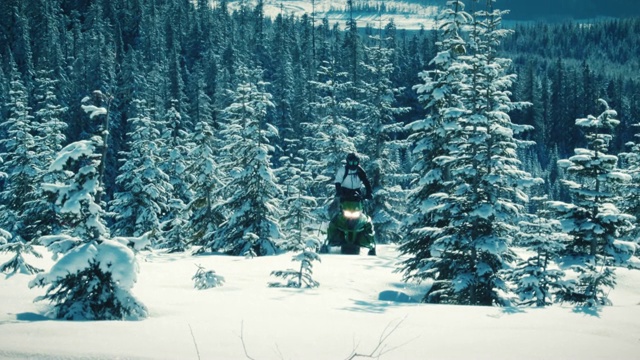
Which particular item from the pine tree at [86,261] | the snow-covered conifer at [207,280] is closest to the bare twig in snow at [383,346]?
→ the pine tree at [86,261]

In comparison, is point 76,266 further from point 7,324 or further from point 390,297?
point 390,297

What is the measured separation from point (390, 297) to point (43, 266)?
5.57 metres

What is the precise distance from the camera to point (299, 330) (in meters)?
4.15

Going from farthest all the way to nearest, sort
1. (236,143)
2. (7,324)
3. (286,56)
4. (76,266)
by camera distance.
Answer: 1. (286,56)
2. (236,143)
3. (76,266)
4. (7,324)

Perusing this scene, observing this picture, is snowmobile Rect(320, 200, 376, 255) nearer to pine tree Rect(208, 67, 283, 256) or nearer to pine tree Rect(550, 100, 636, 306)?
pine tree Rect(550, 100, 636, 306)

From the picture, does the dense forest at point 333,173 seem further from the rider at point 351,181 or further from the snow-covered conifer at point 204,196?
the rider at point 351,181

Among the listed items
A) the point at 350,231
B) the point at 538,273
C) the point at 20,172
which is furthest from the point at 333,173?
the point at 538,273

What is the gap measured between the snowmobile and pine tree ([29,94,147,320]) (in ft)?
26.1

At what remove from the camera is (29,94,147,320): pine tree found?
15.0ft

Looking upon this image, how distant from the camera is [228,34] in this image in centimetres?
11681

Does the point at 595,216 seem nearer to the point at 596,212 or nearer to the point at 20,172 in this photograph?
the point at 596,212

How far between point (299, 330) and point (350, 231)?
860 centimetres

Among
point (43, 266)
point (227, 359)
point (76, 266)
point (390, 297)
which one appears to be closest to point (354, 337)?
point (227, 359)

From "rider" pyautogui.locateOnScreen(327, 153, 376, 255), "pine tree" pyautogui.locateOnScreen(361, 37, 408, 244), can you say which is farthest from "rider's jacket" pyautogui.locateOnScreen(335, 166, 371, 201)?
"pine tree" pyautogui.locateOnScreen(361, 37, 408, 244)
